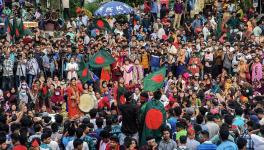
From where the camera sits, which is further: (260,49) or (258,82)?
(260,49)

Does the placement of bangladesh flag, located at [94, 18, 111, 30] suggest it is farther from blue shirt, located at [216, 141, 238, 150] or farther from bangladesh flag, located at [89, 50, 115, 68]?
blue shirt, located at [216, 141, 238, 150]

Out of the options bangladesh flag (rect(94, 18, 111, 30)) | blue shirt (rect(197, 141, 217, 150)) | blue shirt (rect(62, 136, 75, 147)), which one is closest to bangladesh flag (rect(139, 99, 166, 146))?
blue shirt (rect(62, 136, 75, 147))

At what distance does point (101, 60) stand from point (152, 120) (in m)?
8.07

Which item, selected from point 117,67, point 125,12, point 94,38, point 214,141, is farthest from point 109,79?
point 214,141

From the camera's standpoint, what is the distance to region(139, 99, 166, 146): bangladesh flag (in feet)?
49.6

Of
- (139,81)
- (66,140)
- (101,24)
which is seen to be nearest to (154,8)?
(101,24)

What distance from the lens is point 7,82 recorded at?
23.4m

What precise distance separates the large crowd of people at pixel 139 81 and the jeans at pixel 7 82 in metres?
0.03

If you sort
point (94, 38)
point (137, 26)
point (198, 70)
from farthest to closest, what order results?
point (137, 26) → point (94, 38) → point (198, 70)

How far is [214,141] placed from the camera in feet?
46.1

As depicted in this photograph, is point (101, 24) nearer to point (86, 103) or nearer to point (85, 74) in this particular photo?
point (85, 74)

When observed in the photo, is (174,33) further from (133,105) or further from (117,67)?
(133,105)

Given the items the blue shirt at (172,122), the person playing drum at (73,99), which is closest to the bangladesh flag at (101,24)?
the person playing drum at (73,99)

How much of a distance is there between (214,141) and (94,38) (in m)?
14.3
